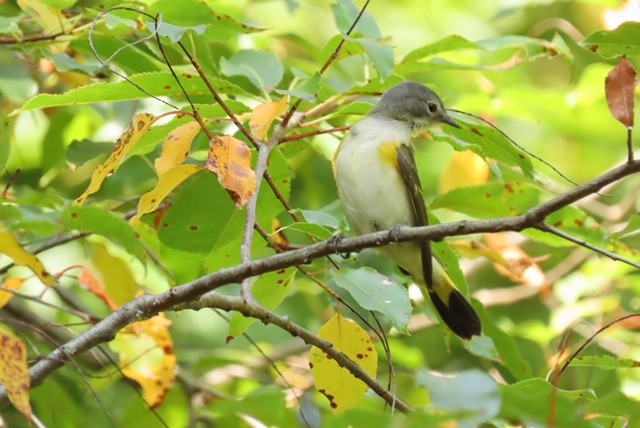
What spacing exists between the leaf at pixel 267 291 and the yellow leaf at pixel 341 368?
0.47 feet

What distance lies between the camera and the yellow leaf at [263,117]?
263cm

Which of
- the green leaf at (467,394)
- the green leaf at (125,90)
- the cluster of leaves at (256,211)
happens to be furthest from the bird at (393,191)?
the green leaf at (467,394)

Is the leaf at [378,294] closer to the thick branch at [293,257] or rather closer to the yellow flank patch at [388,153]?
the thick branch at [293,257]

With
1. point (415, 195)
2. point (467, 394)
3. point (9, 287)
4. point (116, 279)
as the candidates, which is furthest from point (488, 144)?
point (467, 394)

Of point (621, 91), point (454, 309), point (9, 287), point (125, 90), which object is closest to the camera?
point (621, 91)

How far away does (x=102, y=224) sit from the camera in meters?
3.05

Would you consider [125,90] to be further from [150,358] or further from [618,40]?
[618,40]

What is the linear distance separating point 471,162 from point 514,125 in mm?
2710

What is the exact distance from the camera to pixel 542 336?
4688 millimetres

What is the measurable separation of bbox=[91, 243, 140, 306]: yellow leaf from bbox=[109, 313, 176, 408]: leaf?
24 cm

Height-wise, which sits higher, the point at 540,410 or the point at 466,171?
the point at 466,171

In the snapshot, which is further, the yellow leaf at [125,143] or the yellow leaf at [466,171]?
the yellow leaf at [466,171]

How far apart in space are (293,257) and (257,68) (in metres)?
1.19

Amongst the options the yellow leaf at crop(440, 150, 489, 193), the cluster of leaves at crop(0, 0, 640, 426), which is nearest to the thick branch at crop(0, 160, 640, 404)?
the cluster of leaves at crop(0, 0, 640, 426)
